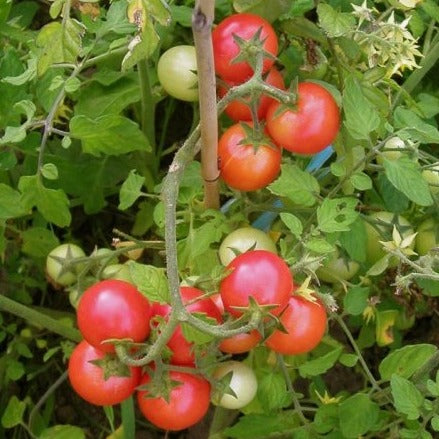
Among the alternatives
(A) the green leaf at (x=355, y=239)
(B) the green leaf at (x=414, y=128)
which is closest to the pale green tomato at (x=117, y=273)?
(A) the green leaf at (x=355, y=239)

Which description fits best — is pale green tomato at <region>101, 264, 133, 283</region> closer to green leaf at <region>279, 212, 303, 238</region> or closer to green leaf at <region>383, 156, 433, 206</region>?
green leaf at <region>279, 212, 303, 238</region>

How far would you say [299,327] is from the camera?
84 cm

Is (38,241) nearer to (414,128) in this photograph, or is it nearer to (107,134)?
(107,134)

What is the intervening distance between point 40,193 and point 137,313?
247 mm

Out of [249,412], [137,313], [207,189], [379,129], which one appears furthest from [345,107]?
[249,412]

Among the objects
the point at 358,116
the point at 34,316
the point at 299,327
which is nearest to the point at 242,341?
the point at 299,327

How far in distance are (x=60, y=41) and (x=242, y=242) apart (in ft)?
1.24

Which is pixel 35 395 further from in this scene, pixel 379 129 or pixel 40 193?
pixel 379 129

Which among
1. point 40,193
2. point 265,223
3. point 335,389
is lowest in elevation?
point 335,389

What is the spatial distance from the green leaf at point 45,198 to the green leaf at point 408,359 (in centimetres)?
44

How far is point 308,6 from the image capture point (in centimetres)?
96

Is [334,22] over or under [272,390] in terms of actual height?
over

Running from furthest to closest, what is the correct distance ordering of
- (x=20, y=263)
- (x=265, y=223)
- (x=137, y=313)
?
1. (x=20, y=263)
2. (x=265, y=223)
3. (x=137, y=313)

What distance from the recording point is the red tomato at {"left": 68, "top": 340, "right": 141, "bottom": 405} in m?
0.84
